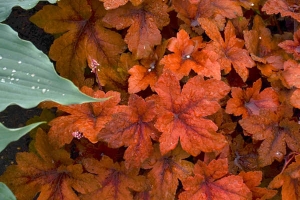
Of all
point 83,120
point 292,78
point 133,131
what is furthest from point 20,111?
point 292,78

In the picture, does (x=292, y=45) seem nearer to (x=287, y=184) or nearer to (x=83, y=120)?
(x=287, y=184)

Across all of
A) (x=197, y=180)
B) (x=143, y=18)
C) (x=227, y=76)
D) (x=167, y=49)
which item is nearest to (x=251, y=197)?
(x=197, y=180)

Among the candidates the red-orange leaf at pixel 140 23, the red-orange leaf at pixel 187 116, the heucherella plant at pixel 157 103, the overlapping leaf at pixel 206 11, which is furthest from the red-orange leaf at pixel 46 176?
the overlapping leaf at pixel 206 11

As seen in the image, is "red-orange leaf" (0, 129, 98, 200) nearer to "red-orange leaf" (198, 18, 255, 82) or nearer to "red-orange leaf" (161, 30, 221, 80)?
"red-orange leaf" (161, 30, 221, 80)

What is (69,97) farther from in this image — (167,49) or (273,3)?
(273,3)

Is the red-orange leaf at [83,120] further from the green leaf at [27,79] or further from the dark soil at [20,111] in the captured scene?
the dark soil at [20,111]
